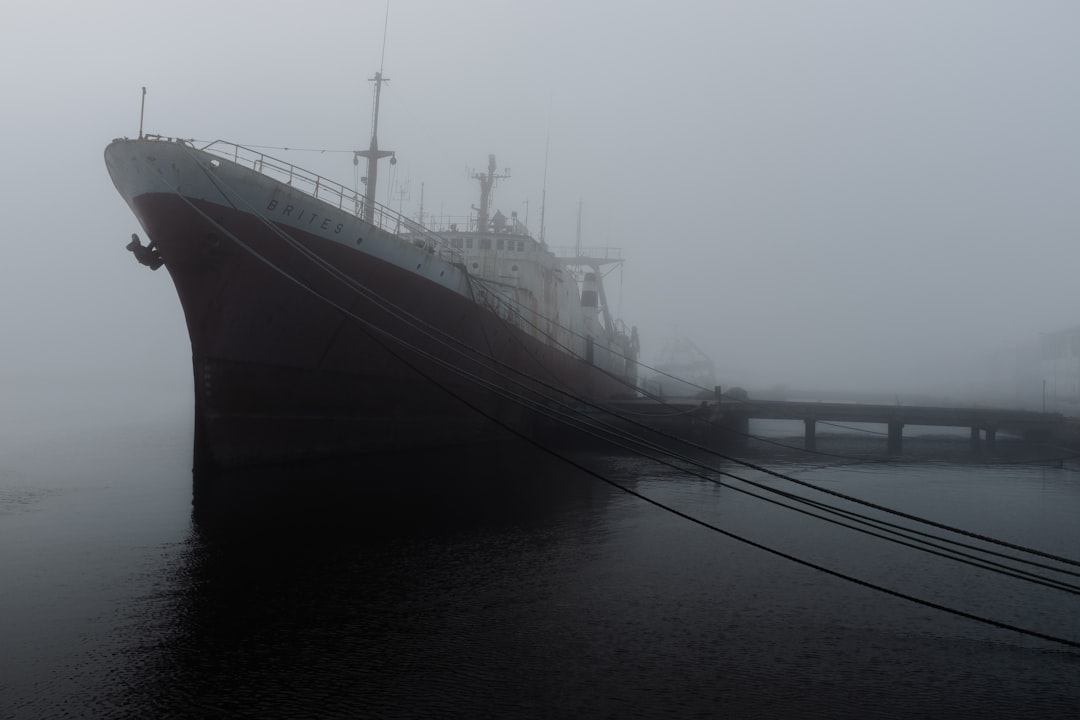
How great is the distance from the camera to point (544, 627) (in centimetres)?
922

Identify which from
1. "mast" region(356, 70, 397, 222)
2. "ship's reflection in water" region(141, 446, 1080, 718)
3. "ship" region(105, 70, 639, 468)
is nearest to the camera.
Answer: "ship's reflection in water" region(141, 446, 1080, 718)

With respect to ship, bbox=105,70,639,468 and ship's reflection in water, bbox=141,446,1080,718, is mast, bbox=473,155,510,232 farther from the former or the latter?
ship's reflection in water, bbox=141,446,1080,718

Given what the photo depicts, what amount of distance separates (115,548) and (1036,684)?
12610 millimetres

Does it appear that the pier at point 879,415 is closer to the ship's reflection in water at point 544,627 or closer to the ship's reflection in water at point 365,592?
the ship's reflection in water at point 365,592

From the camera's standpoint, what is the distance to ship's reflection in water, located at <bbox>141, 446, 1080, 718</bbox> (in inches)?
288

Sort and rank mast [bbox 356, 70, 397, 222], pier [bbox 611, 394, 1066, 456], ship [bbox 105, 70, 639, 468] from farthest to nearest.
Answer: pier [bbox 611, 394, 1066, 456] < mast [bbox 356, 70, 397, 222] < ship [bbox 105, 70, 639, 468]

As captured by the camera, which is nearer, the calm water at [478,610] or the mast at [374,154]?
the calm water at [478,610]

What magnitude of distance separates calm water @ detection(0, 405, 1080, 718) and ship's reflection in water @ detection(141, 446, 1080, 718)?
0.04m

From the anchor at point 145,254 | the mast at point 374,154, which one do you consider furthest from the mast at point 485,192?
the anchor at point 145,254

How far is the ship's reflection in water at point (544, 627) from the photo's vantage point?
732 centimetres

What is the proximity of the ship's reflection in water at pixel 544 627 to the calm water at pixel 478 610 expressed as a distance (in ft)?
0.12

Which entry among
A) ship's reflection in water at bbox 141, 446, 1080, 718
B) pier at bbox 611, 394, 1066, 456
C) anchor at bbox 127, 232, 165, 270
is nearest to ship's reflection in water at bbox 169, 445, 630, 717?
ship's reflection in water at bbox 141, 446, 1080, 718

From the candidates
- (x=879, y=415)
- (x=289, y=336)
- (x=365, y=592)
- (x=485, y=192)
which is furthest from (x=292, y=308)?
(x=879, y=415)

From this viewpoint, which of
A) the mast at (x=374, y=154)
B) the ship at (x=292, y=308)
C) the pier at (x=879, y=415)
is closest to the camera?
the ship at (x=292, y=308)
